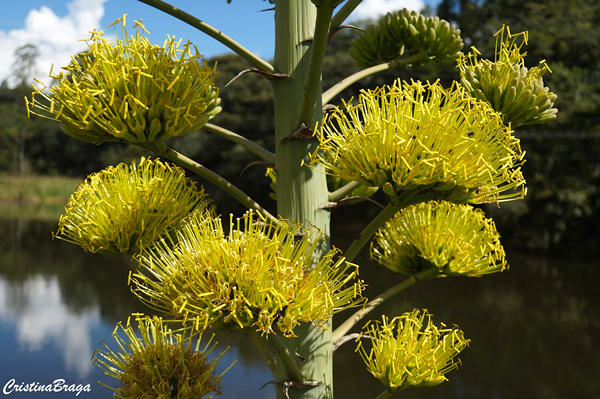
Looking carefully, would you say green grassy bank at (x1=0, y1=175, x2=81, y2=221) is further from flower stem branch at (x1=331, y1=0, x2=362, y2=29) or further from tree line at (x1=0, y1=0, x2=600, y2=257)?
flower stem branch at (x1=331, y1=0, x2=362, y2=29)

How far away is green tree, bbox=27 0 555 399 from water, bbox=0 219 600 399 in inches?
96.0

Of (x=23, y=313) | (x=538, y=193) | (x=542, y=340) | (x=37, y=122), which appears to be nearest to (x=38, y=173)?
(x=37, y=122)

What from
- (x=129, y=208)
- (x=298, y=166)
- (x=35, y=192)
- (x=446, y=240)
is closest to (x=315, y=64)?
(x=298, y=166)

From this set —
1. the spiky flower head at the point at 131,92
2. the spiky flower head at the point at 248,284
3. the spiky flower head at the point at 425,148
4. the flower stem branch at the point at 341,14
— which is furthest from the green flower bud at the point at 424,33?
the spiky flower head at the point at 248,284

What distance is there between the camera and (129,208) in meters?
0.85

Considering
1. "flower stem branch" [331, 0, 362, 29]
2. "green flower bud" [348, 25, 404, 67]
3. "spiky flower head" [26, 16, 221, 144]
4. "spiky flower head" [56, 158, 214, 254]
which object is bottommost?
"spiky flower head" [56, 158, 214, 254]

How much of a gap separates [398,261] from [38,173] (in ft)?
71.0

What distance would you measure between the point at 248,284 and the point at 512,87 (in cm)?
60

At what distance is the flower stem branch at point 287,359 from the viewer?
27.8 inches

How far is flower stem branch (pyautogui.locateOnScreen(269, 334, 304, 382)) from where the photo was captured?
0.71 m

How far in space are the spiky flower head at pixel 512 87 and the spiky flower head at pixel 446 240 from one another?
22 cm

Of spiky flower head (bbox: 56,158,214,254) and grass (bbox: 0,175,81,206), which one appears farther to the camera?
grass (bbox: 0,175,81,206)

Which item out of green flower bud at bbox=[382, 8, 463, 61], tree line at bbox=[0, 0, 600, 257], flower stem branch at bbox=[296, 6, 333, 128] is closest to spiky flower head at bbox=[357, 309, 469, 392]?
flower stem branch at bbox=[296, 6, 333, 128]

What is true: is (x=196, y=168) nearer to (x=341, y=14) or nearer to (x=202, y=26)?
(x=202, y=26)
